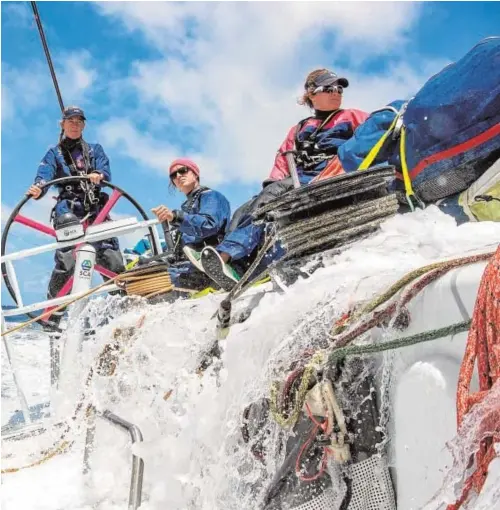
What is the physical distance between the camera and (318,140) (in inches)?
148

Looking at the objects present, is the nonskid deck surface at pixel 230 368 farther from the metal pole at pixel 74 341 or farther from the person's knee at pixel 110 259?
the person's knee at pixel 110 259

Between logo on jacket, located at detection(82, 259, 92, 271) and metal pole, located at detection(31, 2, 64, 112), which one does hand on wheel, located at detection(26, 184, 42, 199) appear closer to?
logo on jacket, located at detection(82, 259, 92, 271)

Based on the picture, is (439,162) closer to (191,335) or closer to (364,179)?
(364,179)

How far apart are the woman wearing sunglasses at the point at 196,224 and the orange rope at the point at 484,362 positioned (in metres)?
3.07

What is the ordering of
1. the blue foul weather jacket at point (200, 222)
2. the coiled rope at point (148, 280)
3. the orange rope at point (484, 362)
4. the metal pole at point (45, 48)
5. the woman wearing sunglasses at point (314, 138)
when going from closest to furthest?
the orange rope at point (484, 362) → the coiled rope at point (148, 280) → the woman wearing sunglasses at point (314, 138) → the blue foul weather jacket at point (200, 222) → the metal pole at point (45, 48)

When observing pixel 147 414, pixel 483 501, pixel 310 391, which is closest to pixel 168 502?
pixel 147 414

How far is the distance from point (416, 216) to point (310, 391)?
0.89 meters

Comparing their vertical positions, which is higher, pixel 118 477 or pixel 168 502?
pixel 118 477

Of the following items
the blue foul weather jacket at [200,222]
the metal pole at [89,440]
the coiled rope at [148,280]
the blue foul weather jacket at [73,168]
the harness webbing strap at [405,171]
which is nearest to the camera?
the harness webbing strap at [405,171]

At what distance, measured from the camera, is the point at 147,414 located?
103 inches

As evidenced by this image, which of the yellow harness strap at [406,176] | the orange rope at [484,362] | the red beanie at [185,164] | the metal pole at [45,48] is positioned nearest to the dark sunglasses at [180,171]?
the red beanie at [185,164]

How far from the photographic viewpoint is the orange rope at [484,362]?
93 centimetres

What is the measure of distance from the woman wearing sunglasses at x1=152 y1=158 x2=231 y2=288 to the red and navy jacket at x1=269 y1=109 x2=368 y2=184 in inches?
19.8

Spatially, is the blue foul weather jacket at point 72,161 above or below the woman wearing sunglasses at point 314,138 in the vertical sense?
above
